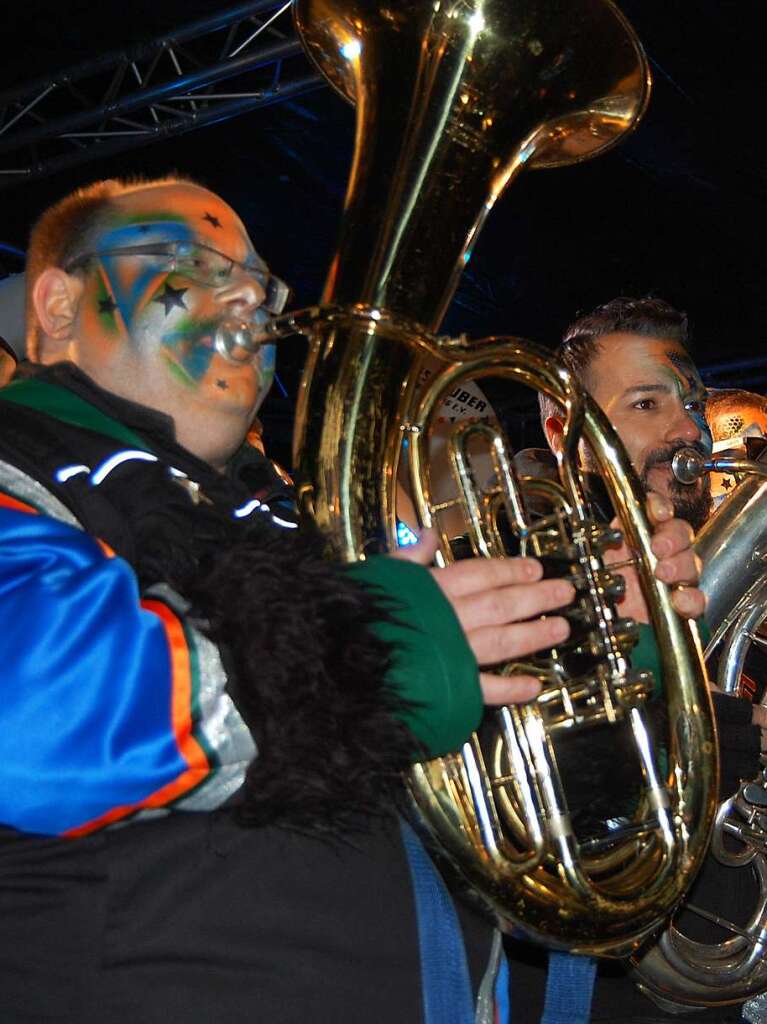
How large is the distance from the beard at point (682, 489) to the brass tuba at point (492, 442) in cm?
102

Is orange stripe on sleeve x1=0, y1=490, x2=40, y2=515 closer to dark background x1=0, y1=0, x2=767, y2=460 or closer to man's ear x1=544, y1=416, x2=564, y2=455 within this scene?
man's ear x1=544, y1=416, x2=564, y2=455

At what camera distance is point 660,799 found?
4.84 feet

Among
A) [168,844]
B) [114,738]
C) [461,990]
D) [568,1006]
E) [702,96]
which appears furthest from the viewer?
[702,96]

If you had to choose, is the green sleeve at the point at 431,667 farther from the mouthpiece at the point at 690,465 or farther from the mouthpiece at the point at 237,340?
the mouthpiece at the point at 690,465

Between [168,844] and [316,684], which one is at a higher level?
[316,684]

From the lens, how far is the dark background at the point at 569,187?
13.5ft

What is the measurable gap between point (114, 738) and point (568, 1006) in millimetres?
921

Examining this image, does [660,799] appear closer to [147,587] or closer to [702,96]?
[147,587]

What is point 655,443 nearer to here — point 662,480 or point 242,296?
point 662,480

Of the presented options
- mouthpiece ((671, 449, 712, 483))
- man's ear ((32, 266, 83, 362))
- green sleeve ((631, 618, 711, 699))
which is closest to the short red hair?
man's ear ((32, 266, 83, 362))

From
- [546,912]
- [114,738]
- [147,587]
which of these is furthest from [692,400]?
[114,738]

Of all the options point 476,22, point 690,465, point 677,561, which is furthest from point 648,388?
point 677,561

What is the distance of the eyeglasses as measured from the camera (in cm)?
163

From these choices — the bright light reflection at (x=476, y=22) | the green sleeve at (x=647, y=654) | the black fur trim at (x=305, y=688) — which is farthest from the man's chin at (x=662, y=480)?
the black fur trim at (x=305, y=688)
